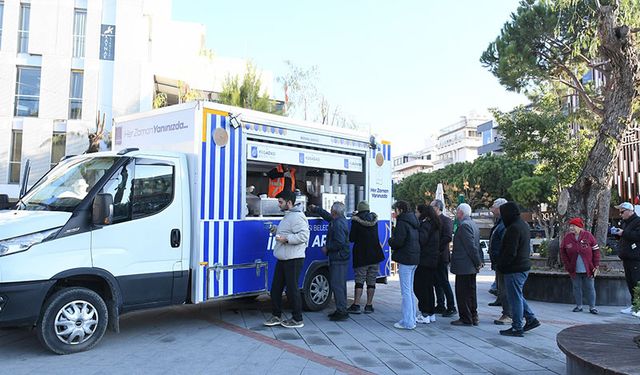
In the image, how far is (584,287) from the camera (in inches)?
383

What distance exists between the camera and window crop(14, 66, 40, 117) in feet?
78.0

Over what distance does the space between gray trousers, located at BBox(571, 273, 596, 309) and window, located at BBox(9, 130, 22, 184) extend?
22990mm

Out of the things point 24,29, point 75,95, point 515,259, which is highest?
point 24,29

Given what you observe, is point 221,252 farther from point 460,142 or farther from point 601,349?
point 460,142

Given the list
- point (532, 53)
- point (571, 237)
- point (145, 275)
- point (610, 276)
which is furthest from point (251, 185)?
point (532, 53)

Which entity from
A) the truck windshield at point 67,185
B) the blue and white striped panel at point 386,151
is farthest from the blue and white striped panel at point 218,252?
the blue and white striped panel at point 386,151

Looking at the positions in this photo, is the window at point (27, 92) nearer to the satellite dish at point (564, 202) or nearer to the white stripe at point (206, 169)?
the white stripe at point (206, 169)

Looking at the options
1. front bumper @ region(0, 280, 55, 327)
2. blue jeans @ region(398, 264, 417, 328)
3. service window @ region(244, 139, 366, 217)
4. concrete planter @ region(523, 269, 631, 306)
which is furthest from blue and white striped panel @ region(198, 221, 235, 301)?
concrete planter @ region(523, 269, 631, 306)

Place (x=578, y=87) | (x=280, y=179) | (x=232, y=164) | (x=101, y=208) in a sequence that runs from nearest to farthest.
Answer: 1. (x=101, y=208)
2. (x=232, y=164)
3. (x=280, y=179)
4. (x=578, y=87)

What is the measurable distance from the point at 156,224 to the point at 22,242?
150 cm

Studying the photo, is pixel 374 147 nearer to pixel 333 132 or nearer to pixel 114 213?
pixel 333 132

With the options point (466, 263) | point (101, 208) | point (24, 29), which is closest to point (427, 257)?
point (466, 263)

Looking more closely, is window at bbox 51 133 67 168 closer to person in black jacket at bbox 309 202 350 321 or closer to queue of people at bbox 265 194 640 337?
queue of people at bbox 265 194 640 337

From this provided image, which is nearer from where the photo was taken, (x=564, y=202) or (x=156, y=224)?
(x=156, y=224)
